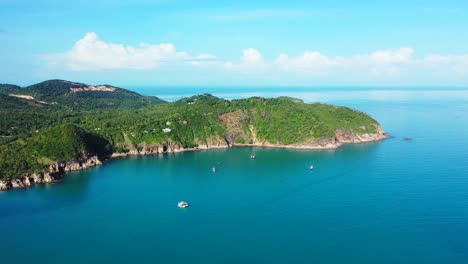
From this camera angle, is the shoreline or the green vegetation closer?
the shoreline

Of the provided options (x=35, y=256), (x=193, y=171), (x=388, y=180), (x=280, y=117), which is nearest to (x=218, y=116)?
(x=280, y=117)

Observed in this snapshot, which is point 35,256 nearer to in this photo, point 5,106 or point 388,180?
point 388,180

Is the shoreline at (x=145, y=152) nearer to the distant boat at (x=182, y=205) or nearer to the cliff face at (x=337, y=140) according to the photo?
the cliff face at (x=337, y=140)

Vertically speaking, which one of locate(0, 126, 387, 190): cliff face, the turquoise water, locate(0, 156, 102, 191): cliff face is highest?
locate(0, 126, 387, 190): cliff face

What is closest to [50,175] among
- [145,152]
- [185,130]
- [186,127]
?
[145,152]

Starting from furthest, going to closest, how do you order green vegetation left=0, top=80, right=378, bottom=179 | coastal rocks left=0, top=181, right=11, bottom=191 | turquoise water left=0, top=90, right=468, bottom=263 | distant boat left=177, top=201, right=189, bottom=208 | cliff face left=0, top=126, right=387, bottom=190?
green vegetation left=0, top=80, right=378, bottom=179
cliff face left=0, top=126, right=387, bottom=190
coastal rocks left=0, top=181, right=11, bottom=191
distant boat left=177, top=201, right=189, bottom=208
turquoise water left=0, top=90, right=468, bottom=263

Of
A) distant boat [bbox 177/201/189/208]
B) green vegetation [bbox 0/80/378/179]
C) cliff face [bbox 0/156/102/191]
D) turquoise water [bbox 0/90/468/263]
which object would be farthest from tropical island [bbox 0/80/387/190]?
distant boat [bbox 177/201/189/208]

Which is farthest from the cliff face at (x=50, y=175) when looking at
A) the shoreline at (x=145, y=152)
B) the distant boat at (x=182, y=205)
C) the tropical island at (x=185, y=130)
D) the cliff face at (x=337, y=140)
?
the cliff face at (x=337, y=140)

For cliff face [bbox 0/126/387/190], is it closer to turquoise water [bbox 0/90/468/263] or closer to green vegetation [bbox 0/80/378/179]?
green vegetation [bbox 0/80/378/179]
